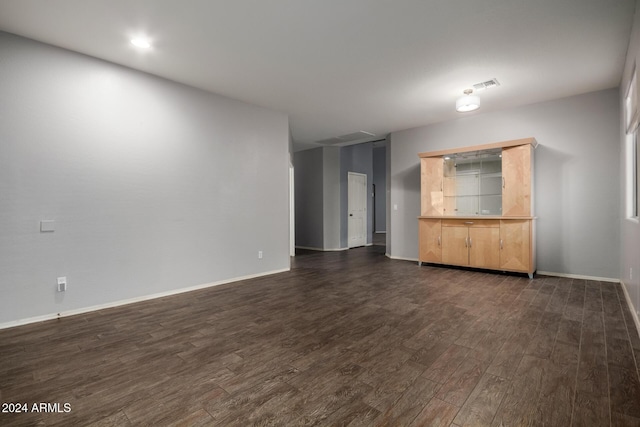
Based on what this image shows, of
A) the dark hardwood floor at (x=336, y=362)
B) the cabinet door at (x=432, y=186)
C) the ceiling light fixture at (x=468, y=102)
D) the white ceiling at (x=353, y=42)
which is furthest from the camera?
the cabinet door at (x=432, y=186)

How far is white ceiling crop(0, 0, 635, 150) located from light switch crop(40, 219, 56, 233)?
1790 millimetres

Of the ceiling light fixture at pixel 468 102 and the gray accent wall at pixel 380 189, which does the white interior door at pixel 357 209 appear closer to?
the gray accent wall at pixel 380 189

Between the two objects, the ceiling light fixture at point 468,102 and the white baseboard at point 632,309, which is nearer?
the white baseboard at point 632,309

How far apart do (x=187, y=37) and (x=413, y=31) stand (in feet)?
7.24

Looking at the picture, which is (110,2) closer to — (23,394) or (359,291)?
(23,394)

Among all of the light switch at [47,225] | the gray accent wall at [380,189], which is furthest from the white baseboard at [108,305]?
the gray accent wall at [380,189]

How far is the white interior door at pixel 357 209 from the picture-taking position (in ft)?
28.4

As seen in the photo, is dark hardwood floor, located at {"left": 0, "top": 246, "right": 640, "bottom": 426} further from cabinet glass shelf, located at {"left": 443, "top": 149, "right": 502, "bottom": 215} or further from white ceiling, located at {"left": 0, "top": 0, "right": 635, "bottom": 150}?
white ceiling, located at {"left": 0, "top": 0, "right": 635, "bottom": 150}

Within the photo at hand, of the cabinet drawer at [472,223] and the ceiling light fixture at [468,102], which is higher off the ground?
the ceiling light fixture at [468,102]

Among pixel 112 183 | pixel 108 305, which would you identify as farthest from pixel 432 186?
pixel 108 305

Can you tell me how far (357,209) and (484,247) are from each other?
4.23 m

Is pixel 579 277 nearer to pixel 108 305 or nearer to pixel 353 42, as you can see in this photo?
pixel 353 42

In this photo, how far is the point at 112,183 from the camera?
137 inches

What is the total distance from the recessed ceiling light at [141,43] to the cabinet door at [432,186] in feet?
15.1
